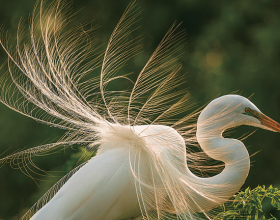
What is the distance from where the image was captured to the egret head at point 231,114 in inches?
42.6

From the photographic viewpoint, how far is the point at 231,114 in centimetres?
110

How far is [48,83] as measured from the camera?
1.15m

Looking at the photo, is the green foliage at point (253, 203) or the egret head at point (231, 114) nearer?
the green foliage at point (253, 203)

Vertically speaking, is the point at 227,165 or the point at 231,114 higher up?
the point at 231,114

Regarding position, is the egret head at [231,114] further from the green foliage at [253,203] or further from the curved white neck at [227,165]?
the green foliage at [253,203]

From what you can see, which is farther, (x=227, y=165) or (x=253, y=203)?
(x=227, y=165)

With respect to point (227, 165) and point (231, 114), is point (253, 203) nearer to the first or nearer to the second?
point (227, 165)

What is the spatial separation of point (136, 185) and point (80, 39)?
56 centimetres

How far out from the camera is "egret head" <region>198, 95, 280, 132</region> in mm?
1081

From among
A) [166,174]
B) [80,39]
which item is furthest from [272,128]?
[80,39]

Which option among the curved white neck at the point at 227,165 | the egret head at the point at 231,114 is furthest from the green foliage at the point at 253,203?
the egret head at the point at 231,114

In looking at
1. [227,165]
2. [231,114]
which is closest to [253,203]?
[227,165]

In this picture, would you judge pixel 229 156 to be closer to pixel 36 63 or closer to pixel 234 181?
pixel 234 181

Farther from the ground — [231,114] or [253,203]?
[231,114]
